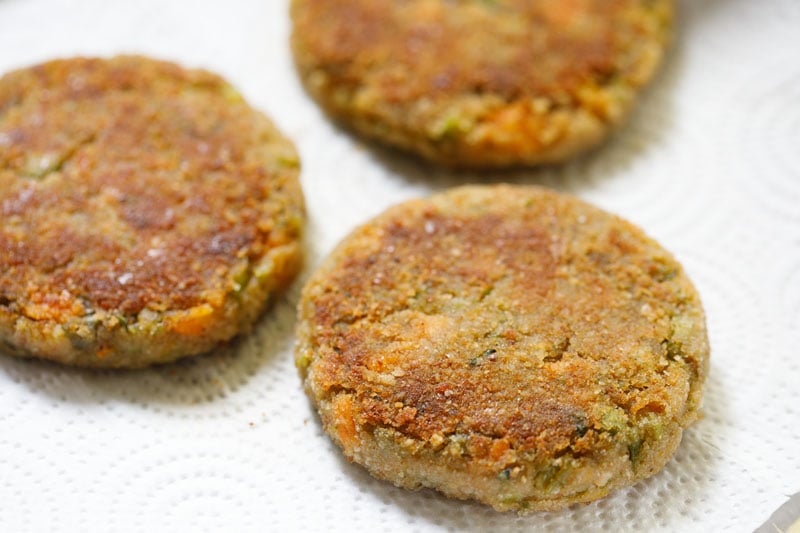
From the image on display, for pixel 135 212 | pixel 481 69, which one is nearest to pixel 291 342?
pixel 135 212

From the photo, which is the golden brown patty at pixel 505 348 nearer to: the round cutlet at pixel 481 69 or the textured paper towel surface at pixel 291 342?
the textured paper towel surface at pixel 291 342

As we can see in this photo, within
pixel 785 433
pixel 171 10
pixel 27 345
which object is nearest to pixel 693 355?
pixel 785 433

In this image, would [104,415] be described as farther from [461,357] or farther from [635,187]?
[635,187]

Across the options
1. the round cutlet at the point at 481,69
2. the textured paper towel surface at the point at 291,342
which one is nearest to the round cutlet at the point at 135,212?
the textured paper towel surface at the point at 291,342

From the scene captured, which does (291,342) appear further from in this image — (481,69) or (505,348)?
(481,69)

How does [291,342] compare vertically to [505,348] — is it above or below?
below

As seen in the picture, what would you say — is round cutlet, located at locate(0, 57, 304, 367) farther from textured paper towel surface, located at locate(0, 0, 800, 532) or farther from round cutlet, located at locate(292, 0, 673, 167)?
round cutlet, located at locate(292, 0, 673, 167)

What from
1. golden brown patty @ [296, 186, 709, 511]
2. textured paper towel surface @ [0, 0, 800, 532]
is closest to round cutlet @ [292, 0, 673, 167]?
textured paper towel surface @ [0, 0, 800, 532]
